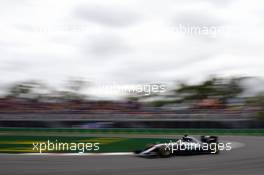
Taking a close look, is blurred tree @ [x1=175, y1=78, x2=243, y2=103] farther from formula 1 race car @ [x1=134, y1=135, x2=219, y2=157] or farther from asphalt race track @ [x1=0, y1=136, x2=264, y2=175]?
asphalt race track @ [x1=0, y1=136, x2=264, y2=175]

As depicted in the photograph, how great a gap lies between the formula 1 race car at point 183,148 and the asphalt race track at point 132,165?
209 millimetres

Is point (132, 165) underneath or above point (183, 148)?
underneath

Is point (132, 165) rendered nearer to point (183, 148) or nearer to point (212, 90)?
point (183, 148)

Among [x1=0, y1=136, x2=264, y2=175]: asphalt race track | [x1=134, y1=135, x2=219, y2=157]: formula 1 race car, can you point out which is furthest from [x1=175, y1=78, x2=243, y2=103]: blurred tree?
[x1=0, y1=136, x2=264, y2=175]: asphalt race track

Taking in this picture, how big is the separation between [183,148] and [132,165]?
1877mm

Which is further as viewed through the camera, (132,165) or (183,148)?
(183,148)

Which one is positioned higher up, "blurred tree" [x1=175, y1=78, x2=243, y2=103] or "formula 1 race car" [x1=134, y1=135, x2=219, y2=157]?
"blurred tree" [x1=175, y1=78, x2=243, y2=103]

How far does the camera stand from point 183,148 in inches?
346

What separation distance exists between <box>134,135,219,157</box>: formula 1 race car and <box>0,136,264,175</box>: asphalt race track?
21 centimetres

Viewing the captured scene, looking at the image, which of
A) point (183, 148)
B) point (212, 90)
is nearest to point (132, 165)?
point (183, 148)

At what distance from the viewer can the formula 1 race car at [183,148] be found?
8570 millimetres

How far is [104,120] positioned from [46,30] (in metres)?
4.87

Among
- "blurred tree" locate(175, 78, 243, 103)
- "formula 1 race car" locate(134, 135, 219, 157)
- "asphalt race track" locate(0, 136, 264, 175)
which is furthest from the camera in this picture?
"blurred tree" locate(175, 78, 243, 103)

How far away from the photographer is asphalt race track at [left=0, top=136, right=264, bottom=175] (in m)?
6.59
